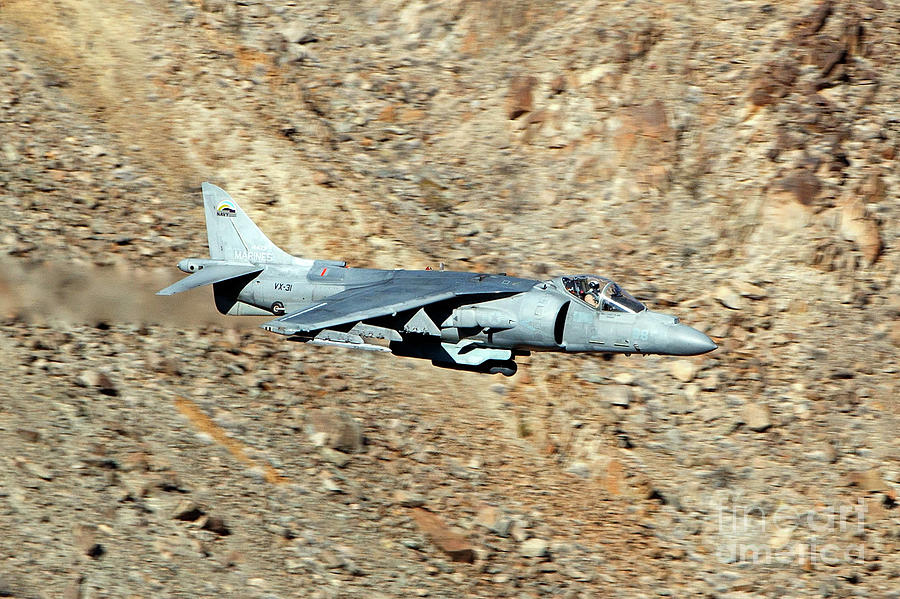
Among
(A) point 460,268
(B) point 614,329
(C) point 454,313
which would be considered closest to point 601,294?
(B) point 614,329

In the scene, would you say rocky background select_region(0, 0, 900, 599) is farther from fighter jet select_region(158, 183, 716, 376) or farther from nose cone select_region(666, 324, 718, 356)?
nose cone select_region(666, 324, 718, 356)

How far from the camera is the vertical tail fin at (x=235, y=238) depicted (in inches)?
984

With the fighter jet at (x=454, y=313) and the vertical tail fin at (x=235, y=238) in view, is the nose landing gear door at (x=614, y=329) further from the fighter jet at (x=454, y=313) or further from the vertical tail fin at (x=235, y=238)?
the vertical tail fin at (x=235, y=238)

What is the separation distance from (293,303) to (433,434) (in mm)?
4747

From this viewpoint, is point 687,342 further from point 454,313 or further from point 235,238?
point 235,238

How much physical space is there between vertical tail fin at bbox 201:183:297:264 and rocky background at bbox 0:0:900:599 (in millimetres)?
1833

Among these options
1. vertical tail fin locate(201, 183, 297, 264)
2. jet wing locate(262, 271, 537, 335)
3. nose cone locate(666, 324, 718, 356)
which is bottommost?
nose cone locate(666, 324, 718, 356)

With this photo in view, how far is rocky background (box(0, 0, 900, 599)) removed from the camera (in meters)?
21.7

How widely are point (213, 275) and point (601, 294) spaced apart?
380 inches

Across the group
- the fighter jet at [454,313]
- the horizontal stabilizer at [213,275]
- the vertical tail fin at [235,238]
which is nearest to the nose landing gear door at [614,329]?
the fighter jet at [454,313]

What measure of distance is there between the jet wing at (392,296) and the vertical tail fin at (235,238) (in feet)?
7.74

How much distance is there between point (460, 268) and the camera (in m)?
29.2

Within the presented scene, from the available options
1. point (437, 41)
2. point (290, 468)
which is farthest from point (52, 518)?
point (437, 41)

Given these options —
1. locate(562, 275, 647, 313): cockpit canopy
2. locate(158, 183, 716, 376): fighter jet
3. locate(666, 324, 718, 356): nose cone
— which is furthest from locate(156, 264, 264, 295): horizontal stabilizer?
locate(666, 324, 718, 356): nose cone
